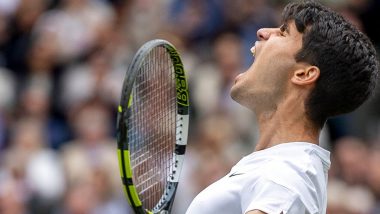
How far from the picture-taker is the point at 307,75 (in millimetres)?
4664

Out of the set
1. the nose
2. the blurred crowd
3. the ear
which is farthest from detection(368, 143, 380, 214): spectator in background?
the ear

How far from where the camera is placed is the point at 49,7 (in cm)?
1137

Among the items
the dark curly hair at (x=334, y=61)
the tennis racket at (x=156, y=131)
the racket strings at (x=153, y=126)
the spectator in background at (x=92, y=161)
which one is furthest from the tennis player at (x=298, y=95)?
the spectator in background at (x=92, y=161)

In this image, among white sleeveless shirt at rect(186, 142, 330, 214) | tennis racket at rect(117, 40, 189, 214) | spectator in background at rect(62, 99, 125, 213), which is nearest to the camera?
white sleeveless shirt at rect(186, 142, 330, 214)

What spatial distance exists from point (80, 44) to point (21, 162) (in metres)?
2.05

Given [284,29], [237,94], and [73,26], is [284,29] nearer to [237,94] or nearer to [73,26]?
[237,94]

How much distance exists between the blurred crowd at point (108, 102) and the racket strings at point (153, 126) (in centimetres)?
338

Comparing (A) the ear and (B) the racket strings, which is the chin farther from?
(B) the racket strings

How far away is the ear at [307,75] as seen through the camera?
183 inches

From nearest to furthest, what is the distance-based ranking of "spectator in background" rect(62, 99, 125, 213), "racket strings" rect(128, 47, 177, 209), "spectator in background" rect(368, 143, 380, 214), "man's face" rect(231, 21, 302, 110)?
"man's face" rect(231, 21, 302, 110) → "racket strings" rect(128, 47, 177, 209) → "spectator in background" rect(62, 99, 125, 213) → "spectator in background" rect(368, 143, 380, 214)

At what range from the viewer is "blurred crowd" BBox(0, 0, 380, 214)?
9.27m

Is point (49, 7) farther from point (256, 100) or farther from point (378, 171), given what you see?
point (256, 100)

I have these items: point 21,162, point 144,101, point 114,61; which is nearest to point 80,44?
point 114,61

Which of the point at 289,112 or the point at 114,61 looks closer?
the point at 289,112
